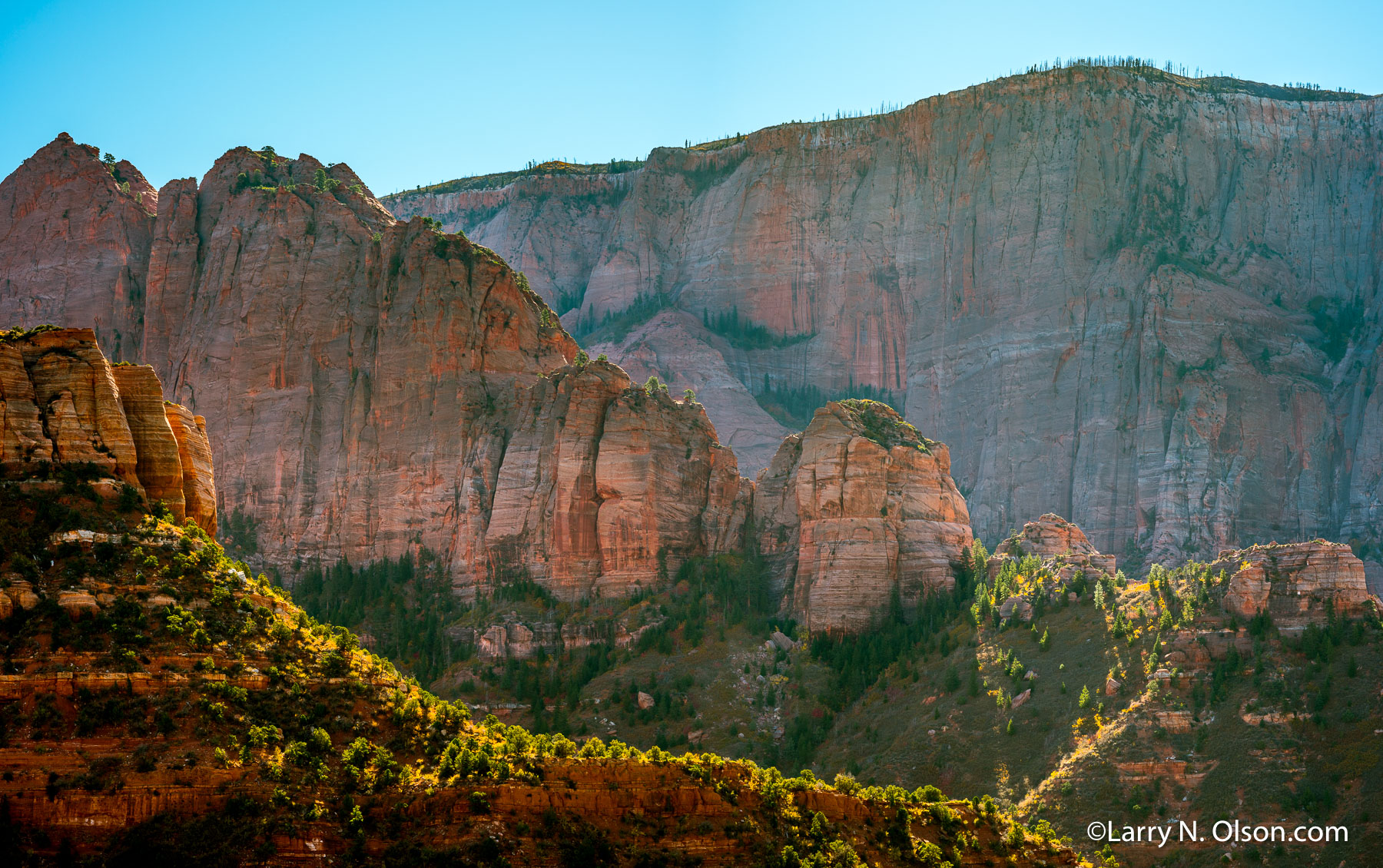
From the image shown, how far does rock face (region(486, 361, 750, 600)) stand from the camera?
401 ft

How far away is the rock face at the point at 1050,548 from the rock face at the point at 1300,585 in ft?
61.0

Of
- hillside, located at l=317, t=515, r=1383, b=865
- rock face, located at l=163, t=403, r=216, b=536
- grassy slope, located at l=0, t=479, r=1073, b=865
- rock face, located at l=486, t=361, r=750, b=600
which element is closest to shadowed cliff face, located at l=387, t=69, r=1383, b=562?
hillside, located at l=317, t=515, r=1383, b=865

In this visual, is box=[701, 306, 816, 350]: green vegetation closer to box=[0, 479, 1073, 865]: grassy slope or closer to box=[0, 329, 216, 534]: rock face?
box=[0, 329, 216, 534]: rock face

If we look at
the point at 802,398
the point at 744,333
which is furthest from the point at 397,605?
the point at 744,333

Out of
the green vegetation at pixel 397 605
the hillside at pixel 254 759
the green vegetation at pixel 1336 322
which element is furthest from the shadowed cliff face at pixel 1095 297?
the hillside at pixel 254 759

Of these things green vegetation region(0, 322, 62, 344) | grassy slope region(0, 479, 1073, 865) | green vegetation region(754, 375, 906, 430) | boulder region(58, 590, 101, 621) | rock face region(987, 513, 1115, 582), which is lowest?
grassy slope region(0, 479, 1073, 865)

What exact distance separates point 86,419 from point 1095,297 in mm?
116784

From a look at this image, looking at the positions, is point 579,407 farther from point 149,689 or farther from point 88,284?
point 149,689

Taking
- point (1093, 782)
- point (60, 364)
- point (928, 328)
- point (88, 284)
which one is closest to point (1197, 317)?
point (928, 328)

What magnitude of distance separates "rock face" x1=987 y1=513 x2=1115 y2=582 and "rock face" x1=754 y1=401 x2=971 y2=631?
10.7 ft

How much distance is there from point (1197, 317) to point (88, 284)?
9862 centimetres

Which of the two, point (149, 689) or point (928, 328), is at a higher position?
point (928, 328)

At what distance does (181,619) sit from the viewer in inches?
2525

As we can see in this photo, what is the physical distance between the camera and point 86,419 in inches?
2778
